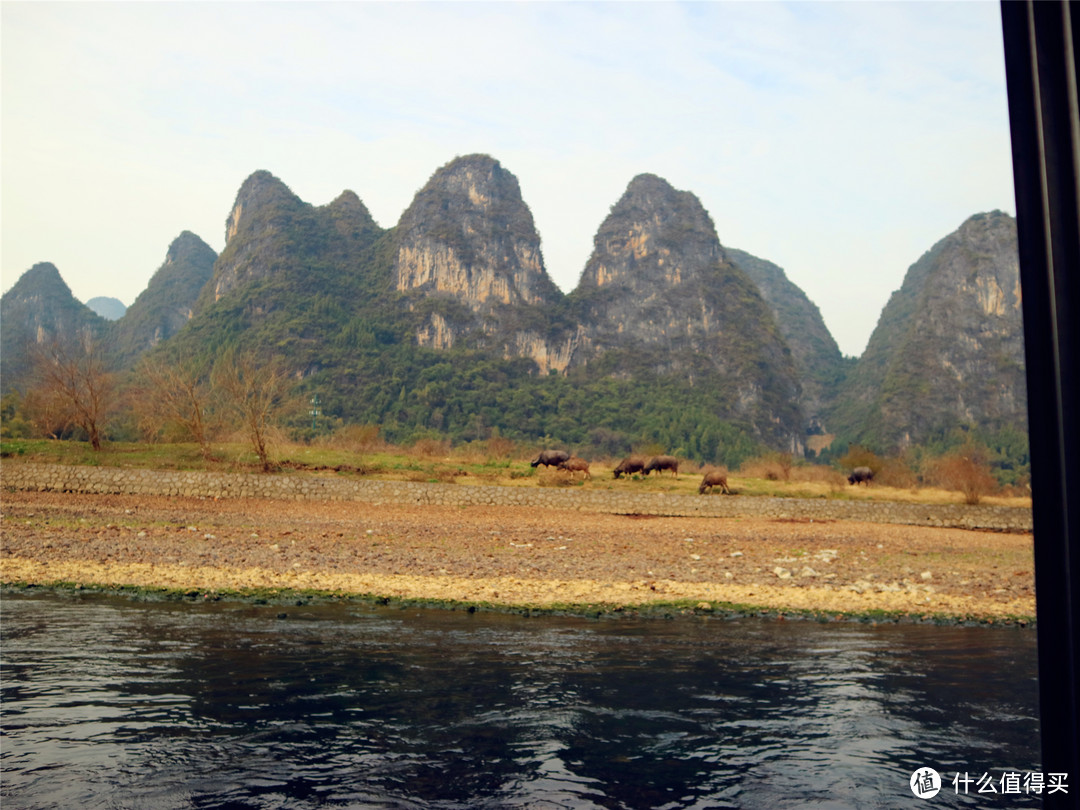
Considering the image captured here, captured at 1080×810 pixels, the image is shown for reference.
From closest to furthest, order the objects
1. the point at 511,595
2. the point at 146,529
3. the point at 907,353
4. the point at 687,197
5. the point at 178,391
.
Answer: the point at 511,595 < the point at 146,529 < the point at 178,391 < the point at 907,353 < the point at 687,197

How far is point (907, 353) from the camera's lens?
105 m

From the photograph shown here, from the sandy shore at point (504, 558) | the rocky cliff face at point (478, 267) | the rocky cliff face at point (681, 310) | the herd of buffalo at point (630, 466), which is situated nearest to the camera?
the sandy shore at point (504, 558)

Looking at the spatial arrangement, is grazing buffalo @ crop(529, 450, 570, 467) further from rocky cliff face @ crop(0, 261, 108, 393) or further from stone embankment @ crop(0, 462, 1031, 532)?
rocky cliff face @ crop(0, 261, 108, 393)

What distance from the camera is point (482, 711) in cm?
752

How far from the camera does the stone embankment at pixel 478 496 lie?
24.2 meters

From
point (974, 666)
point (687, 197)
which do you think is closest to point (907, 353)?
point (687, 197)

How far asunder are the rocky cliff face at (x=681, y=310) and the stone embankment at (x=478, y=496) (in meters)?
73.1

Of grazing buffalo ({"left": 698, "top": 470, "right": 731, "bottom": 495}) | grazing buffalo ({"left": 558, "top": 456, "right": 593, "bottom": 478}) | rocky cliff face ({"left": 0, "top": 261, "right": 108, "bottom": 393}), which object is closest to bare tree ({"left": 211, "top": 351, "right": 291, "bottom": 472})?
grazing buffalo ({"left": 558, "top": 456, "right": 593, "bottom": 478})

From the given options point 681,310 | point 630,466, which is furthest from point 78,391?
point 681,310

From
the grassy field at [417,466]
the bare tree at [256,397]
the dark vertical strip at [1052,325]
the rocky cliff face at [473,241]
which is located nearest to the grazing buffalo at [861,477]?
the grassy field at [417,466]

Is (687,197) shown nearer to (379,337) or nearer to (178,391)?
(379,337)

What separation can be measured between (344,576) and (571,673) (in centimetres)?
629

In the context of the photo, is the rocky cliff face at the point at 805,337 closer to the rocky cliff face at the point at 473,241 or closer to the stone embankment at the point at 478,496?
the rocky cliff face at the point at 473,241

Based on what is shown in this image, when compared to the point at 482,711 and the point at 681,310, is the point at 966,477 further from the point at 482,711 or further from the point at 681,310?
the point at 681,310
